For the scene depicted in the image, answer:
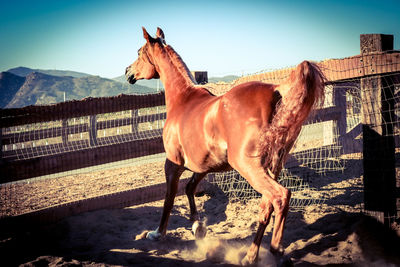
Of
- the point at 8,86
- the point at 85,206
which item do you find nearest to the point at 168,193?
the point at 85,206

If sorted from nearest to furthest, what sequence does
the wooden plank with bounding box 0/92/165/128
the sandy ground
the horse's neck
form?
the sandy ground < the wooden plank with bounding box 0/92/165/128 < the horse's neck

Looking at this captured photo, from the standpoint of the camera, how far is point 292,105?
2549mm

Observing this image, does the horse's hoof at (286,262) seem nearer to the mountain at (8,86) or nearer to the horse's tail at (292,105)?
the horse's tail at (292,105)

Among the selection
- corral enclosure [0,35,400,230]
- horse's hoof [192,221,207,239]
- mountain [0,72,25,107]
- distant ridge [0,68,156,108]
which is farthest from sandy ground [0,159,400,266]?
mountain [0,72,25,107]

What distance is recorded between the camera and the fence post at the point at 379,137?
3271 millimetres

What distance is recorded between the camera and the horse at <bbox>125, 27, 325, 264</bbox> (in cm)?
254

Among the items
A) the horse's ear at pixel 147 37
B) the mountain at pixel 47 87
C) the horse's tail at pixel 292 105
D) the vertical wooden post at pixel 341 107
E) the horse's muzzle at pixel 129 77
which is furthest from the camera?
the mountain at pixel 47 87

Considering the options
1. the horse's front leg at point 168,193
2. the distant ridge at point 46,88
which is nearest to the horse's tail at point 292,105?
the horse's front leg at point 168,193

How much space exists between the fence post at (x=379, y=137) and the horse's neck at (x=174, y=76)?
6.41ft

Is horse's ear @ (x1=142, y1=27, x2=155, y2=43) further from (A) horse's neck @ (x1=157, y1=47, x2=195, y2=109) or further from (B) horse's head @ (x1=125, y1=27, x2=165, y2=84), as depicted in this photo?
(A) horse's neck @ (x1=157, y1=47, x2=195, y2=109)

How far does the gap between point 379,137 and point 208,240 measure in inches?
86.0

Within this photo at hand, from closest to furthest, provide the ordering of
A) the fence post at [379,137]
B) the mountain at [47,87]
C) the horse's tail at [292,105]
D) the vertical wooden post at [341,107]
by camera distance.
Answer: the horse's tail at [292,105] < the fence post at [379,137] < the vertical wooden post at [341,107] < the mountain at [47,87]

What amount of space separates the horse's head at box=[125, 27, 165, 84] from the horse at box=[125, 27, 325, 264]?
1087mm

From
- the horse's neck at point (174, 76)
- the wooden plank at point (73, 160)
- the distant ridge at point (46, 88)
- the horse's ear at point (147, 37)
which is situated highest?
the distant ridge at point (46, 88)
